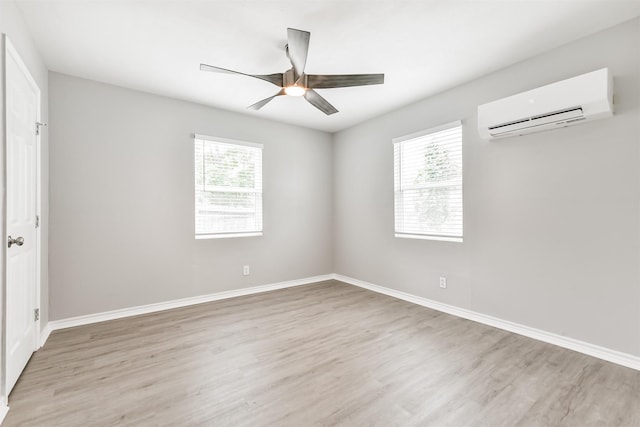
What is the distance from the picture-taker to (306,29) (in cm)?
233

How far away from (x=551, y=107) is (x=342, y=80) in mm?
1785

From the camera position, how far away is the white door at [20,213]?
1859mm

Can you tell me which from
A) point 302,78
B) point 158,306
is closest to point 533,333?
point 302,78

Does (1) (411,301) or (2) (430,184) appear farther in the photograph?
(1) (411,301)

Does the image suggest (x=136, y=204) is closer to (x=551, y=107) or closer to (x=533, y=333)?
(x=551, y=107)

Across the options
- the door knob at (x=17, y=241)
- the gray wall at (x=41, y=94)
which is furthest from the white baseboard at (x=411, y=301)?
the door knob at (x=17, y=241)

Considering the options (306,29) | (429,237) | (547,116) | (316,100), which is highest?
(306,29)

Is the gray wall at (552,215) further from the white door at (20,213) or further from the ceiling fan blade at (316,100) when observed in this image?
the white door at (20,213)

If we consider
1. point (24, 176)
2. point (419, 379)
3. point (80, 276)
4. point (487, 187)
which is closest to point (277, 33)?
point (24, 176)

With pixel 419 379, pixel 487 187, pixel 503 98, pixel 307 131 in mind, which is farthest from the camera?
pixel 307 131

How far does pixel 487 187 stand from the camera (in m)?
3.10

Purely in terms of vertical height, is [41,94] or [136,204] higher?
[41,94]

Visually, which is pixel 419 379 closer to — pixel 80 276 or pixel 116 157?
pixel 80 276

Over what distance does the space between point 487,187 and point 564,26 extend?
1462mm
